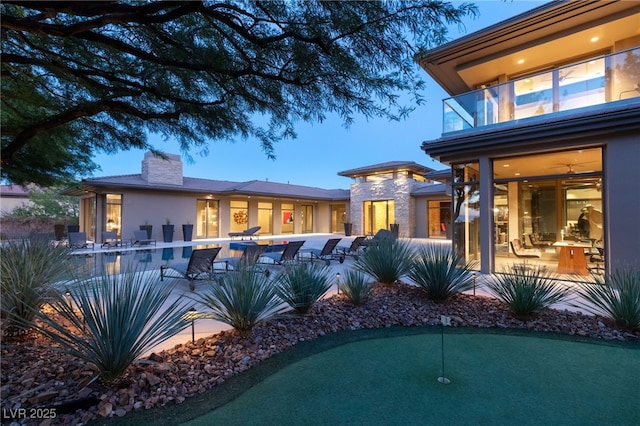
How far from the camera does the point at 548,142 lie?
793 cm

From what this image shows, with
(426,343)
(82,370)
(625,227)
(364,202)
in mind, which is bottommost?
(426,343)

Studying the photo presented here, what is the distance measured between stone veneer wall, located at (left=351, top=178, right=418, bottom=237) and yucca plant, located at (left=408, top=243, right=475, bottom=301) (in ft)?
53.4

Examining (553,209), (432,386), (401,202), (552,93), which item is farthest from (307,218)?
(432,386)

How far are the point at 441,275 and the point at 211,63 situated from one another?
523cm

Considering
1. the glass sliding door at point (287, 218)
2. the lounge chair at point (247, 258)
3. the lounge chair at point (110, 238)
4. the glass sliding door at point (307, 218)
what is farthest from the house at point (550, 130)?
the glass sliding door at point (307, 218)

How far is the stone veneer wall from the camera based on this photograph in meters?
23.3

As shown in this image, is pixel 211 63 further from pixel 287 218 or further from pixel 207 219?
pixel 287 218

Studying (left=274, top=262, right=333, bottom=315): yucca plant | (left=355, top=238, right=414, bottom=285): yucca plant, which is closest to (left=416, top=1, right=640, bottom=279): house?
(left=355, top=238, right=414, bottom=285): yucca plant

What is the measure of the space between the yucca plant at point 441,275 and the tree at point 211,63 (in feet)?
9.73

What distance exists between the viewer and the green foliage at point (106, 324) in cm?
268

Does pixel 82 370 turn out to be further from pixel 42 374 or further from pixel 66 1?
pixel 66 1

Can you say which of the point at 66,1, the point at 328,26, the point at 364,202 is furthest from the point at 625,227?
the point at 364,202

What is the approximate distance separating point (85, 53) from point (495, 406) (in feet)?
23.9

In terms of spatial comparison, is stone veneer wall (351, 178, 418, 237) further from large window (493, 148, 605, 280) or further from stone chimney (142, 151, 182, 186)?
stone chimney (142, 151, 182, 186)
